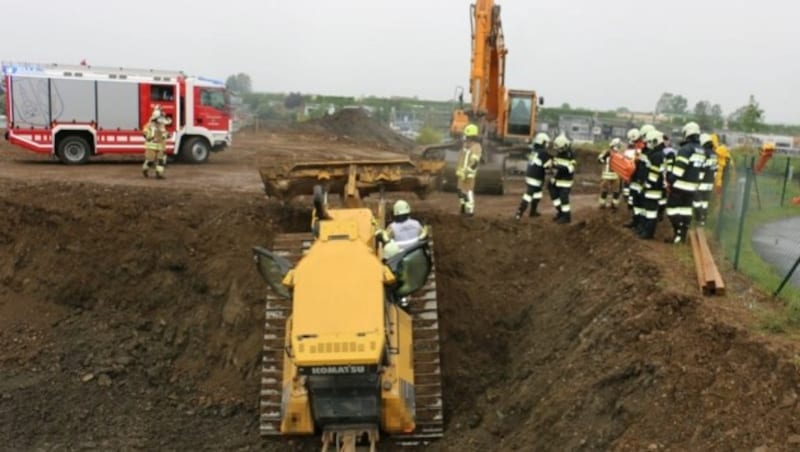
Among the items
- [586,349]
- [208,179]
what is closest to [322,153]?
[208,179]

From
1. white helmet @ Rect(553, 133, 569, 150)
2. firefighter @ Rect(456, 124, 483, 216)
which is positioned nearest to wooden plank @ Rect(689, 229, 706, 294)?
white helmet @ Rect(553, 133, 569, 150)

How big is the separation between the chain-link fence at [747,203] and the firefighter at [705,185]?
0.27 metres

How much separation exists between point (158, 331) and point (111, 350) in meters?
0.77

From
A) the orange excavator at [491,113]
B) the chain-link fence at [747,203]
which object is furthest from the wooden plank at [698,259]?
the orange excavator at [491,113]

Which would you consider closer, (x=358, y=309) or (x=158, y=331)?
(x=358, y=309)

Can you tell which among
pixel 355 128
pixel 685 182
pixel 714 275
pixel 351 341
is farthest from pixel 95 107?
pixel 355 128

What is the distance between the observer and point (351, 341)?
25.5ft

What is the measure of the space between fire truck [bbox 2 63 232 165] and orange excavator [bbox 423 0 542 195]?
736 centimetres

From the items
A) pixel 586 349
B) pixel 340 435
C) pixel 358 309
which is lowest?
pixel 340 435

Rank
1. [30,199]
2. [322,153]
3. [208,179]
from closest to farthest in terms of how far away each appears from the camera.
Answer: [30,199] < [208,179] < [322,153]

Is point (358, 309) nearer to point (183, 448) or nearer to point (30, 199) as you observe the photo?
point (183, 448)

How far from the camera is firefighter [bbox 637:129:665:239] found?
12.5 meters

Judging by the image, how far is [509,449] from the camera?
861 centimetres

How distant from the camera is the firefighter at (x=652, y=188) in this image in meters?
12.5
